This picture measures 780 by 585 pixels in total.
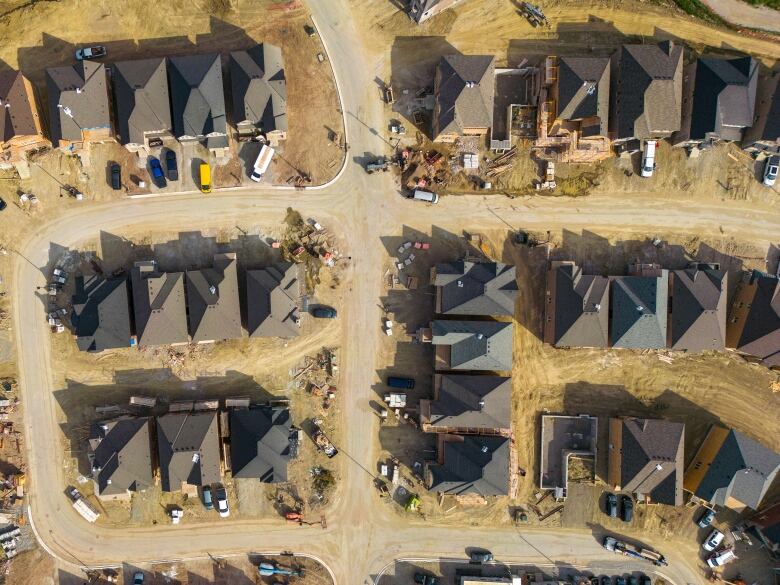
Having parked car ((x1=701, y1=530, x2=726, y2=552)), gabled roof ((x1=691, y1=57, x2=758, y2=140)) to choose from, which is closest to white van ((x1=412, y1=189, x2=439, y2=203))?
gabled roof ((x1=691, y1=57, x2=758, y2=140))

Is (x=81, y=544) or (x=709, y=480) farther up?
(x=709, y=480)

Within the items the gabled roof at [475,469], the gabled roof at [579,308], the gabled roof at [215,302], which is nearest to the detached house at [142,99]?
the gabled roof at [215,302]

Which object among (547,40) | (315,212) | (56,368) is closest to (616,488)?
(315,212)

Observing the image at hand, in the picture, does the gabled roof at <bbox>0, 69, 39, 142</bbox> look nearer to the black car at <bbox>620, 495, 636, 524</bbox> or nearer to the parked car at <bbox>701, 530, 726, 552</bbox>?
the black car at <bbox>620, 495, 636, 524</bbox>

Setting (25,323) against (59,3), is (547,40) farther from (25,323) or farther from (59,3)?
(25,323)

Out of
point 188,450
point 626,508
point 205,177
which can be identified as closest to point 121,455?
point 188,450
